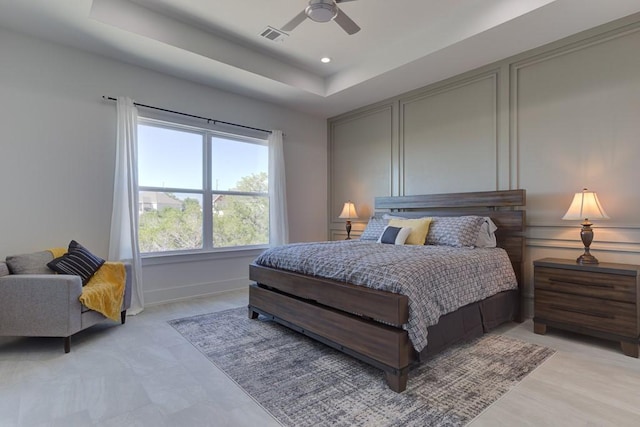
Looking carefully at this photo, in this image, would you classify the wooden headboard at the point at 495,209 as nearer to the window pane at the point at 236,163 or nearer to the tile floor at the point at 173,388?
the tile floor at the point at 173,388

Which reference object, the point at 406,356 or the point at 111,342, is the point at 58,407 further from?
the point at 406,356

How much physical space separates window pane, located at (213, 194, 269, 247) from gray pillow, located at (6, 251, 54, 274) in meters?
1.90

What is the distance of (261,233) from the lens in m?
5.09

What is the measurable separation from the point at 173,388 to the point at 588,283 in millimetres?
3212

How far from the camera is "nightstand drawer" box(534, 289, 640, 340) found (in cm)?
251

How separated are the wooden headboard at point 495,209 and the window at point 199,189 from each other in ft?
7.44

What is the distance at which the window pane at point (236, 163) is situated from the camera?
15.1ft

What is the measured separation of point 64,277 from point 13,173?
1386mm

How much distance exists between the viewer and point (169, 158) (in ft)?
13.8

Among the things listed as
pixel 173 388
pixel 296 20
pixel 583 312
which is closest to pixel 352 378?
pixel 173 388

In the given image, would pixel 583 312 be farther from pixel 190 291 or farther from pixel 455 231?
pixel 190 291

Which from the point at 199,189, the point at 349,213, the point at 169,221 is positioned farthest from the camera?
the point at 349,213

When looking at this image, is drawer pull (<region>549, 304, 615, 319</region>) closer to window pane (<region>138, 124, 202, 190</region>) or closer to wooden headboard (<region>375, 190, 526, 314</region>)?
wooden headboard (<region>375, 190, 526, 314</region>)

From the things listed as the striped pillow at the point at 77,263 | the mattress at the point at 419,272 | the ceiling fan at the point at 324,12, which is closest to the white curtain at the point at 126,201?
the striped pillow at the point at 77,263
